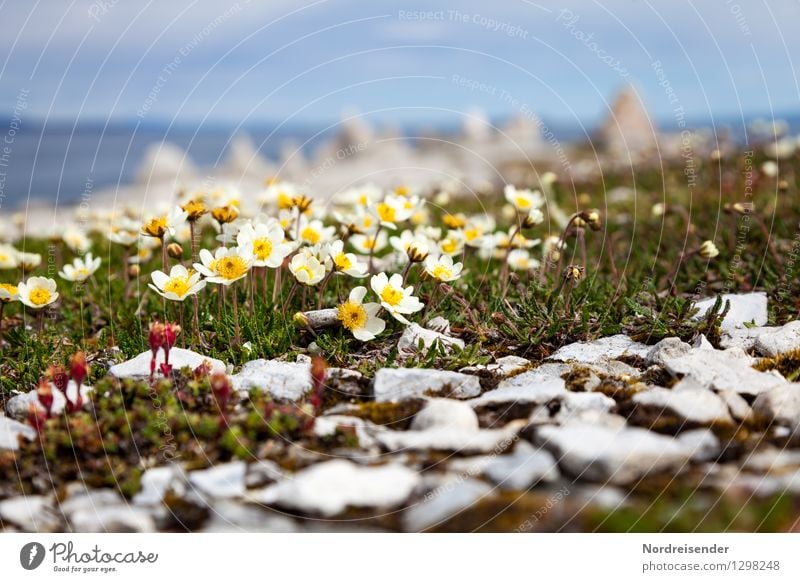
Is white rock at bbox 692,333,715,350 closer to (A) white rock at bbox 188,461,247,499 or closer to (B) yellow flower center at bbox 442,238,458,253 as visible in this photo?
(B) yellow flower center at bbox 442,238,458,253

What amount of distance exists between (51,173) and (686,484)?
182 ft

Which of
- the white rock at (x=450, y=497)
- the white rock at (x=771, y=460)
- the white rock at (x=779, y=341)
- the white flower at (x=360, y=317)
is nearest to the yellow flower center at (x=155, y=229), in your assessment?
the white flower at (x=360, y=317)

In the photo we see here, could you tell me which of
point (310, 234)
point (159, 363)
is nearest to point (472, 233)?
point (310, 234)

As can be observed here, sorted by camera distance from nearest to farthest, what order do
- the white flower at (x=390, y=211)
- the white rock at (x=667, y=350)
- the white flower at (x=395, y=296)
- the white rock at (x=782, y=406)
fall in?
the white rock at (x=782, y=406) < the white rock at (x=667, y=350) < the white flower at (x=395, y=296) < the white flower at (x=390, y=211)

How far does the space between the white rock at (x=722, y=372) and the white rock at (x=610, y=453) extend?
532mm

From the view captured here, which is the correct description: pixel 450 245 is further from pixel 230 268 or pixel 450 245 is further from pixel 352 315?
pixel 230 268

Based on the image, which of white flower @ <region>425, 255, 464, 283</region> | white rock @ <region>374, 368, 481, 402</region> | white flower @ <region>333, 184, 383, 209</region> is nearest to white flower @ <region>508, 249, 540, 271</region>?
white flower @ <region>333, 184, 383, 209</region>

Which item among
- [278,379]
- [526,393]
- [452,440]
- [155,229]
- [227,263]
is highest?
[155,229]

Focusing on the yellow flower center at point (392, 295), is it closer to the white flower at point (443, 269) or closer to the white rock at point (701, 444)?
the white flower at point (443, 269)

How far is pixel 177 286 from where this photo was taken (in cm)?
382

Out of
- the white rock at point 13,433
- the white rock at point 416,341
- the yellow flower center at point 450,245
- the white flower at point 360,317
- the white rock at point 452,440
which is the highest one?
the yellow flower center at point 450,245

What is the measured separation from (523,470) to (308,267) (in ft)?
5.68

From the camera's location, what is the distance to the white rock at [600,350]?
12.8 feet

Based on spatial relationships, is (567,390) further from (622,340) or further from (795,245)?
(795,245)
